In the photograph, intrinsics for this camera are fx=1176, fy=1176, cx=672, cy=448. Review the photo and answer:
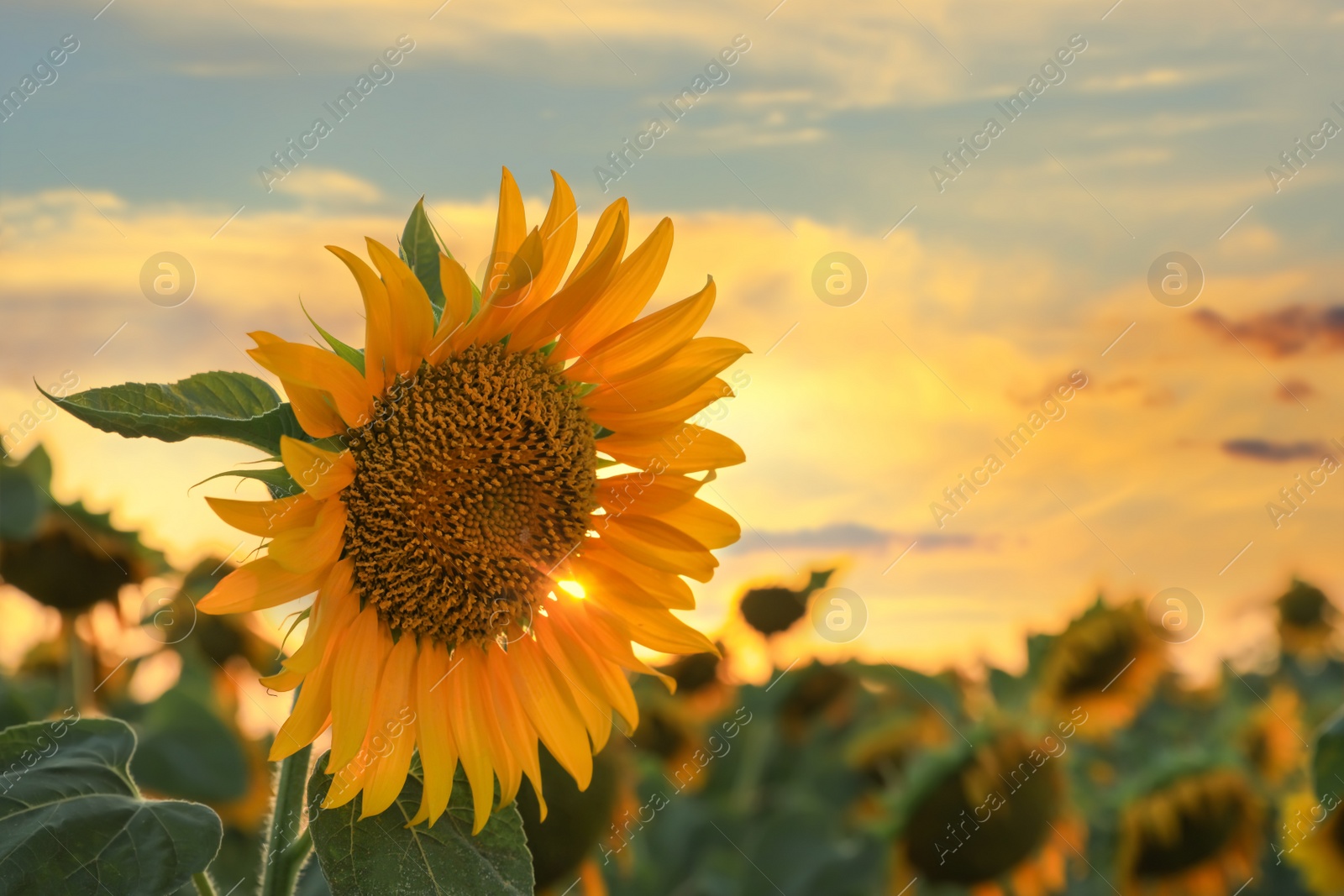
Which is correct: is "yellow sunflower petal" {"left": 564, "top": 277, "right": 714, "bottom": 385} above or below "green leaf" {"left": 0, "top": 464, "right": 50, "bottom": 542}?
below

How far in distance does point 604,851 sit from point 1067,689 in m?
2.96

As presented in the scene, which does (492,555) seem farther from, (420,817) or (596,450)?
(420,817)

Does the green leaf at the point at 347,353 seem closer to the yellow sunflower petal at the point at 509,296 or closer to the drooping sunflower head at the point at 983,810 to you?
the yellow sunflower petal at the point at 509,296

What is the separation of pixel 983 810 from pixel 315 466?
3389mm

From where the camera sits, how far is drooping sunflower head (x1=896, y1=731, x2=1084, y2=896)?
416cm

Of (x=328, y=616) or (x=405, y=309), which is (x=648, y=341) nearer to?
(x=405, y=309)

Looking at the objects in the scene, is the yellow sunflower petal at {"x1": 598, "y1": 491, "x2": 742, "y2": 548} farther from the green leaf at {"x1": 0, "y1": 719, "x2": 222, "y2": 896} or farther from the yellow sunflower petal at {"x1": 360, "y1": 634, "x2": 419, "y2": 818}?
the green leaf at {"x1": 0, "y1": 719, "x2": 222, "y2": 896}

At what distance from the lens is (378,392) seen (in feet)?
5.16

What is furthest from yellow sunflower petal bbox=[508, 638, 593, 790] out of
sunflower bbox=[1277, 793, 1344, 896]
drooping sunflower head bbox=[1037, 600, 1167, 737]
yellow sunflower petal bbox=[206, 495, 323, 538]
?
drooping sunflower head bbox=[1037, 600, 1167, 737]

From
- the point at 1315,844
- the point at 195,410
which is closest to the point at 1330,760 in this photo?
the point at 1315,844

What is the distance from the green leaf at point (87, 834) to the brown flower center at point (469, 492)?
0.38 m

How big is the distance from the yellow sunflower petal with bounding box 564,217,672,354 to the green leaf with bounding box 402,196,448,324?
20 centimetres

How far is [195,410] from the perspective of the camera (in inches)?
56.4

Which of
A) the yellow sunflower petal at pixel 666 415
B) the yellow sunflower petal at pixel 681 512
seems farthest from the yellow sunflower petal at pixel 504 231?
the yellow sunflower petal at pixel 681 512
